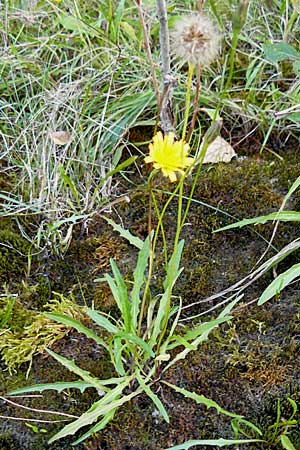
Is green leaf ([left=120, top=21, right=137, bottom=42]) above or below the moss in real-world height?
above

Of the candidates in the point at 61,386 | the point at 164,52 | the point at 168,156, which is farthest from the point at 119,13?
the point at 61,386

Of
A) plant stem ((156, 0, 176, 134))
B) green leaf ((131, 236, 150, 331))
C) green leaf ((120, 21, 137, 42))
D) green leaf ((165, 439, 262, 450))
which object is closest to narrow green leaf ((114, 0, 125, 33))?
green leaf ((120, 21, 137, 42))

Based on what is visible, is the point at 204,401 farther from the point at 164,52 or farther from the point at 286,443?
the point at 164,52

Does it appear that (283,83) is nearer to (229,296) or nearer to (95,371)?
(229,296)

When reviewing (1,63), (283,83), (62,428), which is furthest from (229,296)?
(1,63)

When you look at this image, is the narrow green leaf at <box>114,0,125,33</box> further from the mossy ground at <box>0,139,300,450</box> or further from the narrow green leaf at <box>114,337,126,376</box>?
the narrow green leaf at <box>114,337,126,376</box>
